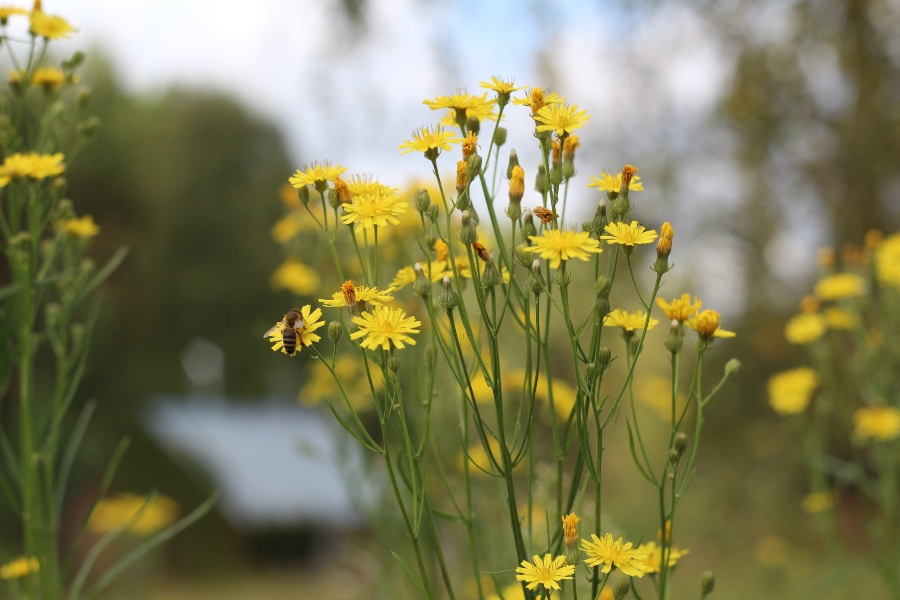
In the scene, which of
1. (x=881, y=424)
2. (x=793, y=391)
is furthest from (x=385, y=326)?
(x=793, y=391)

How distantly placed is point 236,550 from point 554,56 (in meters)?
5.80

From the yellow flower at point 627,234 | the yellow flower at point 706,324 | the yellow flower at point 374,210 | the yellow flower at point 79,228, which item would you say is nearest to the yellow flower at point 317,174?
the yellow flower at point 374,210

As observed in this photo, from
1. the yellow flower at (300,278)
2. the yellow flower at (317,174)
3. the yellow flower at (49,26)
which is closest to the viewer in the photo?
the yellow flower at (317,174)

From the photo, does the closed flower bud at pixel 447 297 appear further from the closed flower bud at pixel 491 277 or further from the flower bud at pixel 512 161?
the flower bud at pixel 512 161

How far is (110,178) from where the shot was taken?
23.6 feet

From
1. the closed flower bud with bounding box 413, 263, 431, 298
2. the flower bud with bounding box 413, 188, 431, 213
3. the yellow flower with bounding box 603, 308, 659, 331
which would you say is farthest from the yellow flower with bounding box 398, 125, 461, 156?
the yellow flower with bounding box 603, 308, 659, 331

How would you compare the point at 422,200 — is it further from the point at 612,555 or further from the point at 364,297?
the point at 612,555

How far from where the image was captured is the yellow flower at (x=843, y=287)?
237 centimetres

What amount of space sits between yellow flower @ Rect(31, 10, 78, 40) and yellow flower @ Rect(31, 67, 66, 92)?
10 cm

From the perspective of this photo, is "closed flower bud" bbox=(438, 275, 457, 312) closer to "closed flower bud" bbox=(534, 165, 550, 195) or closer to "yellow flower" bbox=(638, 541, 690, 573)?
"closed flower bud" bbox=(534, 165, 550, 195)

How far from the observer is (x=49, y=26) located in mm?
1580

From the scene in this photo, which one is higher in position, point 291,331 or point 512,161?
point 512,161

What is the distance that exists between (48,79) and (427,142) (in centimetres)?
106

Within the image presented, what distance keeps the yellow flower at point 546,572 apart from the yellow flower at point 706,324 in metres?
0.42
